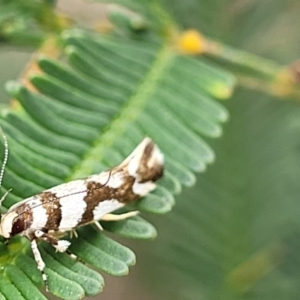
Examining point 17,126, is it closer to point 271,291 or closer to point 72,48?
point 72,48

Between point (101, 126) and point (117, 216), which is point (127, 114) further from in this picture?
point (117, 216)

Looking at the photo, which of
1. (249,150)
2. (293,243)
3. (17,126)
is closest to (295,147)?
(249,150)

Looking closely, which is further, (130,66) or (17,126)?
(130,66)

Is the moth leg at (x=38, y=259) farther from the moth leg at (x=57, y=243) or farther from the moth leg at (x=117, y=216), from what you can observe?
the moth leg at (x=117, y=216)

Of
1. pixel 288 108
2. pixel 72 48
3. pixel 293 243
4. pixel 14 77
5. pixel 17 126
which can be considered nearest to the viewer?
pixel 17 126

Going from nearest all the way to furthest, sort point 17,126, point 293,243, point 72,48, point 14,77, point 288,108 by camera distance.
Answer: point 17,126 → point 72,48 → point 293,243 → point 288,108 → point 14,77

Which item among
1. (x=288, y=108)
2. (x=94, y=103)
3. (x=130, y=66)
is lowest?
(x=94, y=103)
